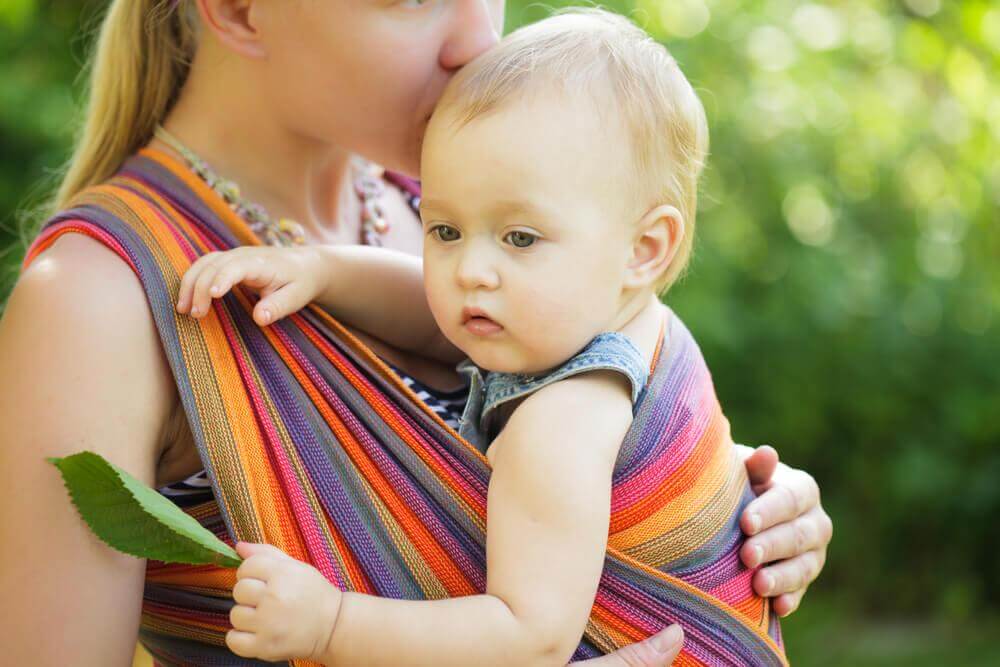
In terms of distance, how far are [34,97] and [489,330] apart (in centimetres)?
242

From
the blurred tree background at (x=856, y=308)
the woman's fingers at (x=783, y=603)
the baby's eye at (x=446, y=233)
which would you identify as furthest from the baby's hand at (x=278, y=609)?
the blurred tree background at (x=856, y=308)

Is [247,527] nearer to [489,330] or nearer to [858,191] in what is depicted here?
[489,330]

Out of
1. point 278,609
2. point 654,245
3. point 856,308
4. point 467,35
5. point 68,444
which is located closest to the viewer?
point 278,609

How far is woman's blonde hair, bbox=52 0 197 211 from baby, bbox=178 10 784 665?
42 centimetres

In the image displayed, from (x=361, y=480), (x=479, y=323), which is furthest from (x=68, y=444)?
(x=479, y=323)

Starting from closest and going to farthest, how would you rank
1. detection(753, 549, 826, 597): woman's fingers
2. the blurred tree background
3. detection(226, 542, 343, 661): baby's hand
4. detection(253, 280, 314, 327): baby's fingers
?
detection(226, 542, 343, 661): baby's hand
detection(253, 280, 314, 327): baby's fingers
detection(753, 549, 826, 597): woman's fingers
the blurred tree background

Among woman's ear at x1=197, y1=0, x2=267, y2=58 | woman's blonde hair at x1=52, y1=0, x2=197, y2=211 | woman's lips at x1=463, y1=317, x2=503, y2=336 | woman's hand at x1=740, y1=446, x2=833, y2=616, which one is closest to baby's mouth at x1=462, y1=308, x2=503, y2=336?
woman's lips at x1=463, y1=317, x2=503, y2=336

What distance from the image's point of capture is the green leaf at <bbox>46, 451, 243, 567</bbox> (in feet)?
3.90

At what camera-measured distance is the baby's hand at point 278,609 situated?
115cm

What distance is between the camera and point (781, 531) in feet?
5.16

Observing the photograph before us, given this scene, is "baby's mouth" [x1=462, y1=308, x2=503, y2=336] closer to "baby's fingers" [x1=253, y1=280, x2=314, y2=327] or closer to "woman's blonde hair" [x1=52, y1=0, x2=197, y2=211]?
"baby's fingers" [x1=253, y1=280, x2=314, y2=327]

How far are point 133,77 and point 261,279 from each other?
49cm

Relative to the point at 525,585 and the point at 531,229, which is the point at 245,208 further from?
the point at 525,585

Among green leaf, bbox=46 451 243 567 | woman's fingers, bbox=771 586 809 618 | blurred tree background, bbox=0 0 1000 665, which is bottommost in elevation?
blurred tree background, bbox=0 0 1000 665
